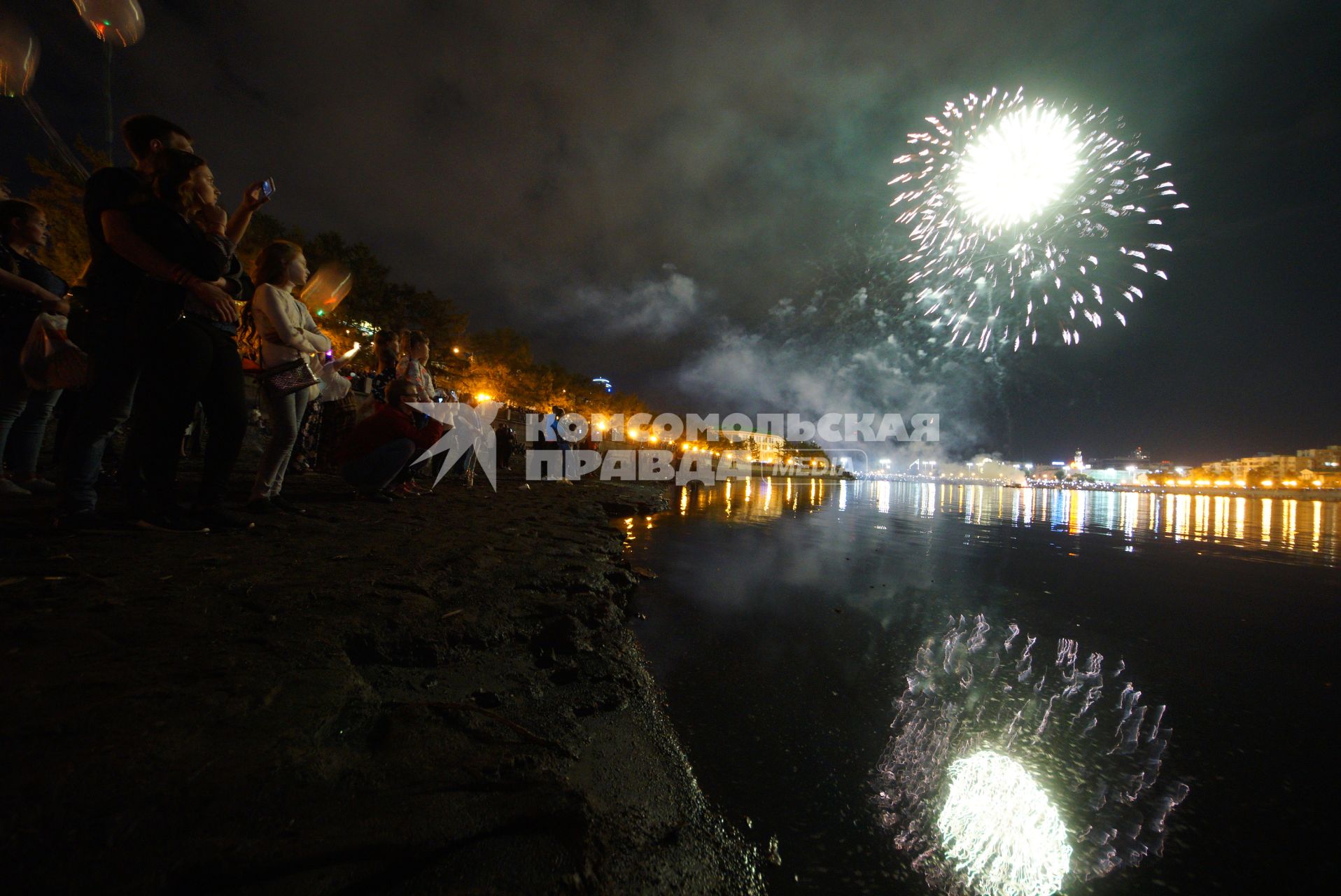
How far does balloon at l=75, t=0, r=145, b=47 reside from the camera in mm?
7664

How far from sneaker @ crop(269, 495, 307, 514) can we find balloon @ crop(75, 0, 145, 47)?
9.85 m

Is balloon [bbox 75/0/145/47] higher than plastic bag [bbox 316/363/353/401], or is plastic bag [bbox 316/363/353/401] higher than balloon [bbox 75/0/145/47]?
balloon [bbox 75/0/145/47]

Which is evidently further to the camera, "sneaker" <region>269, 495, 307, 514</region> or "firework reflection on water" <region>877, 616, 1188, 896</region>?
"sneaker" <region>269, 495, 307, 514</region>

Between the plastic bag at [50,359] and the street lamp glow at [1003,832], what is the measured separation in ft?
15.1

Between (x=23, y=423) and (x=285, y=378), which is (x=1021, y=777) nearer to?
(x=285, y=378)

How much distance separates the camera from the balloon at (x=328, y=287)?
14.5 metres

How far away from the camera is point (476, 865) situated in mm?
759

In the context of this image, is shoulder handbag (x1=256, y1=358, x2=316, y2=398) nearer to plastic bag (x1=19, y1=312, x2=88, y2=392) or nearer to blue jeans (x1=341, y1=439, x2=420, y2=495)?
plastic bag (x1=19, y1=312, x2=88, y2=392)

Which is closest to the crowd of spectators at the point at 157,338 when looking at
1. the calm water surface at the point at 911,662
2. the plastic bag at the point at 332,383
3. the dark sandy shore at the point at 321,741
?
the plastic bag at the point at 332,383

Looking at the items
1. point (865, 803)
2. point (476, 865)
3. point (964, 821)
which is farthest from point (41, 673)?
point (964, 821)

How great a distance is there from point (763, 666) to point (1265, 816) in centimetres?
117

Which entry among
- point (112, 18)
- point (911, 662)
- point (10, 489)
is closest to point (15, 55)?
point (112, 18)

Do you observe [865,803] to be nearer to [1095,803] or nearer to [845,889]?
[845,889]

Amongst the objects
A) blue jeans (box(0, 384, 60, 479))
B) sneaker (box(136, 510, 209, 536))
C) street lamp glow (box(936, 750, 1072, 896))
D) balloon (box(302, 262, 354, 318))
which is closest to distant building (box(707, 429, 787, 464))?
balloon (box(302, 262, 354, 318))
